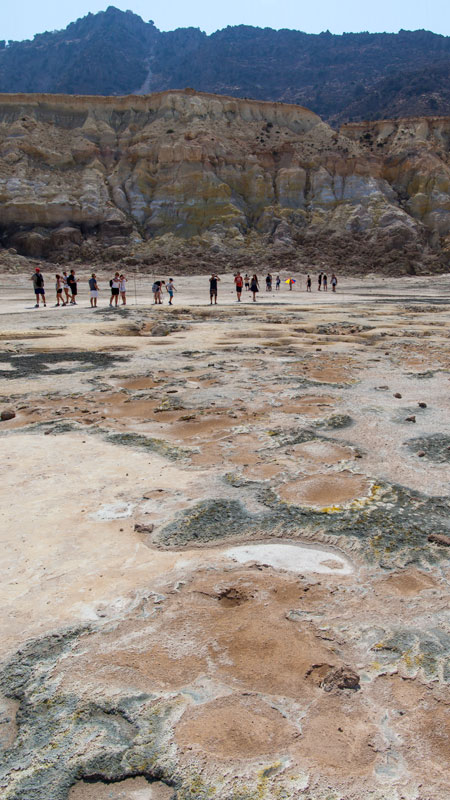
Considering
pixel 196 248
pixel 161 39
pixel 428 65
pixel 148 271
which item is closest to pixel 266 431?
pixel 148 271

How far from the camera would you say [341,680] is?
9.74 feet

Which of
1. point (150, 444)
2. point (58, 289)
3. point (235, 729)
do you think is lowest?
point (235, 729)

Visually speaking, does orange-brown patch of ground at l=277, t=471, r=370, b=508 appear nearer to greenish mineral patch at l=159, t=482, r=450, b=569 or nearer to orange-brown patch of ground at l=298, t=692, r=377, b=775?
greenish mineral patch at l=159, t=482, r=450, b=569

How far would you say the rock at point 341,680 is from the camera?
2955 millimetres

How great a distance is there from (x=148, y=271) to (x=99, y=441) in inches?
1353

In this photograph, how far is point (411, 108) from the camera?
92.5 meters

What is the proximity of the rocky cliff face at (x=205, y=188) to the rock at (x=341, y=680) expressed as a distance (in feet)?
127

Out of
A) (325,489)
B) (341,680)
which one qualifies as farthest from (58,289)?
(341,680)

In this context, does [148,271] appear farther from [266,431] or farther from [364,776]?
[364,776]

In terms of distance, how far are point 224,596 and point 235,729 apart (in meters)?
1.03

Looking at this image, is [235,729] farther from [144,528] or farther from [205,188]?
[205,188]

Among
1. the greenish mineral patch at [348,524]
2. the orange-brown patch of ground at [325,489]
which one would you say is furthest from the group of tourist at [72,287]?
the greenish mineral patch at [348,524]

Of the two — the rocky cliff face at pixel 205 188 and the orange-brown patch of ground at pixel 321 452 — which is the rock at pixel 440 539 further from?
the rocky cliff face at pixel 205 188

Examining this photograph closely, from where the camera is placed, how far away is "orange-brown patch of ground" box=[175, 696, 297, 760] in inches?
103
